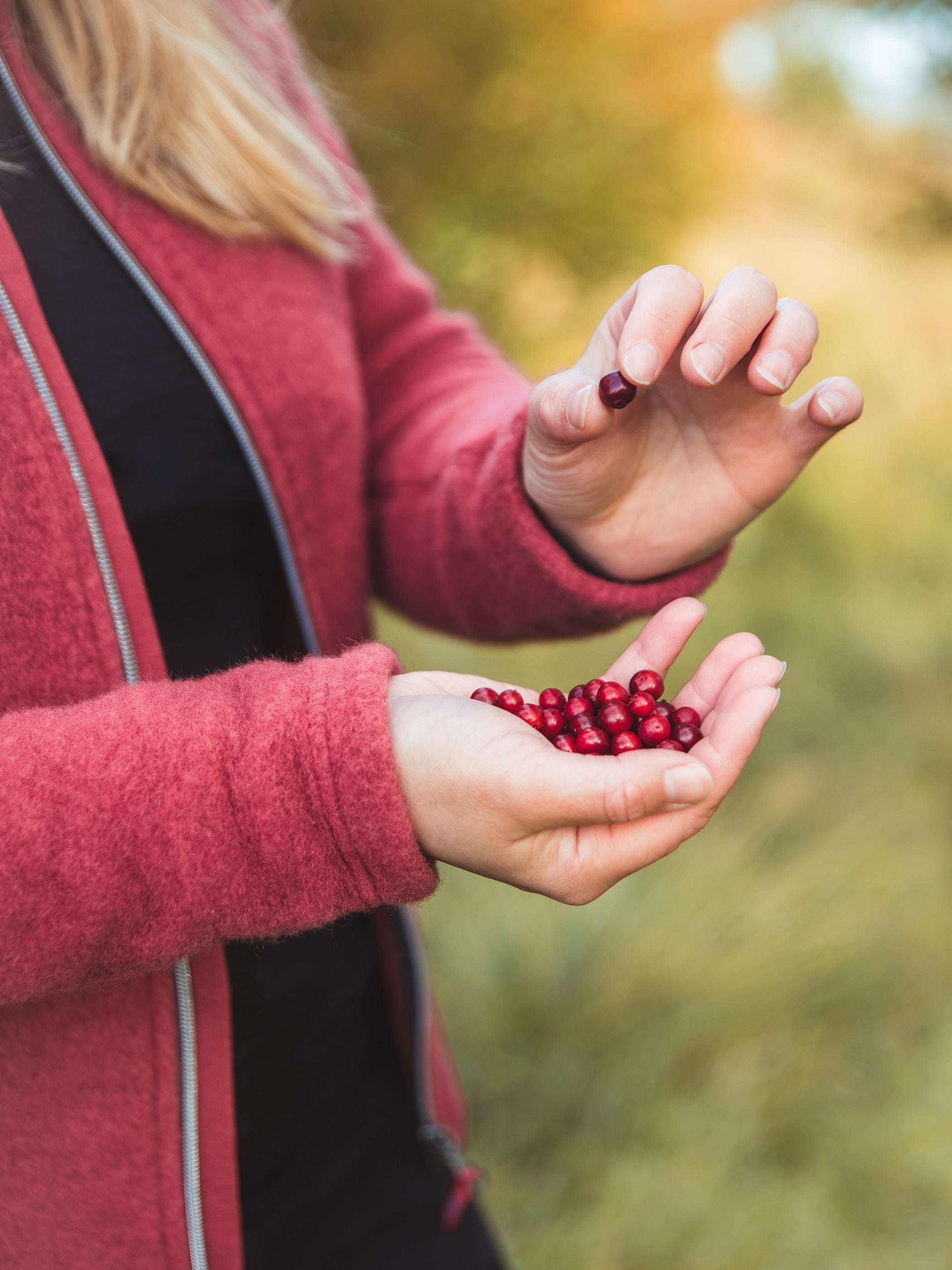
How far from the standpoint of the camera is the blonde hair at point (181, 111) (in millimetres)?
1159

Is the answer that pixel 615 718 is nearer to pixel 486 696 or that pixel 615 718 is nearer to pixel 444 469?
pixel 486 696

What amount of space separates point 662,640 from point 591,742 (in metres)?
0.16

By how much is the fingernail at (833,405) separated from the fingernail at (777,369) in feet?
0.24

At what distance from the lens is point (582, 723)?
41.7 inches

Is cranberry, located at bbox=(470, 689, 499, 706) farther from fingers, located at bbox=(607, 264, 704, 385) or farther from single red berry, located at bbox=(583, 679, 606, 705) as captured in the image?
fingers, located at bbox=(607, 264, 704, 385)

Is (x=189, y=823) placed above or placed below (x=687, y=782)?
below

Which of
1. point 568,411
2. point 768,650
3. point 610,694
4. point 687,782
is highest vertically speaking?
point 568,411

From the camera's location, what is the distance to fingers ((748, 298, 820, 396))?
39.2 inches

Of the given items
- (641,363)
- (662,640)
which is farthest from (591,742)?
(641,363)

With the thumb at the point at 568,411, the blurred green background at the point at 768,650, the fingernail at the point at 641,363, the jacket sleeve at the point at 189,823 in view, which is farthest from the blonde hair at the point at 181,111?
the blurred green background at the point at 768,650

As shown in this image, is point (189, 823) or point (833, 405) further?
point (833, 405)

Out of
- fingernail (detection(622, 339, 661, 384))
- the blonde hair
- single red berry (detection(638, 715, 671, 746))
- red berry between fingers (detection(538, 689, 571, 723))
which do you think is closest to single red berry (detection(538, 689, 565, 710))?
red berry between fingers (detection(538, 689, 571, 723))

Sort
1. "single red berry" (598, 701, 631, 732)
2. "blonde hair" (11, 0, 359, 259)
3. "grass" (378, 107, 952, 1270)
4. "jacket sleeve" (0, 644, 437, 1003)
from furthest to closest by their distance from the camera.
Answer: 1. "grass" (378, 107, 952, 1270)
2. "blonde hair" (11, 0, 359, 259)
3. "single red berry" (598, 701, 631, 732)
4. "jacket sleeve" (0, 644, 437, 1003)

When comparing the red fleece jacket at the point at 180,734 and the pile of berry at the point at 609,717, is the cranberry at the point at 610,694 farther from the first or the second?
the red fleece jacket at the point at 180,734
